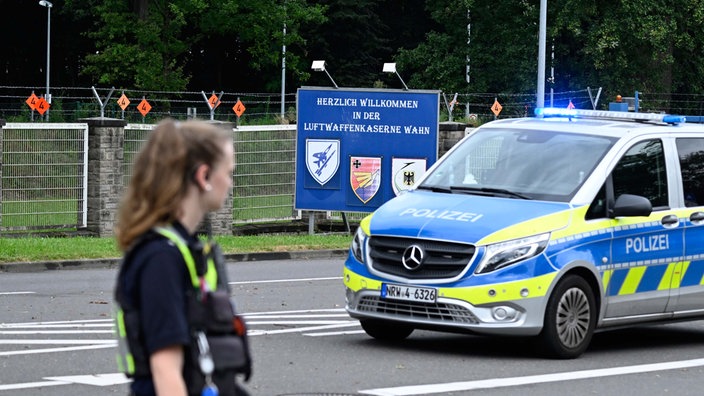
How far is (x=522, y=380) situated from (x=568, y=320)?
3.83ft

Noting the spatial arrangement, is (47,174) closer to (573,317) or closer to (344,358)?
(344,358)

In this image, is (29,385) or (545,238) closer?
(29,385)

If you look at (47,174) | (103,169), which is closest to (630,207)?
(103,169)

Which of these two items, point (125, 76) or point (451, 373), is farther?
point (125, 76)

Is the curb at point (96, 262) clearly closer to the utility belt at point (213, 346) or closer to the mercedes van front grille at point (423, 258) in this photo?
the mercedes van front grille at point (423, 258)

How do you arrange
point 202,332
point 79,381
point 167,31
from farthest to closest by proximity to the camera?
point 167,31 < point 79,381 < point 202,332

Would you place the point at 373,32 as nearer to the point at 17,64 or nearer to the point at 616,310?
the point at 17,64

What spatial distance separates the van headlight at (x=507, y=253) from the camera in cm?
1076

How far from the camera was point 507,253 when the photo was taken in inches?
425

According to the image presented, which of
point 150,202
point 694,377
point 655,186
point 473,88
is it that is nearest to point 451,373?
point 694,377

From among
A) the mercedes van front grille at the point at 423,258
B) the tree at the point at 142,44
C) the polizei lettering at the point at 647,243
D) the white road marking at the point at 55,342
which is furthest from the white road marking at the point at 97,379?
the tree at the point at 142,44

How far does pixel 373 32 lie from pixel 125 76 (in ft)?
75.6

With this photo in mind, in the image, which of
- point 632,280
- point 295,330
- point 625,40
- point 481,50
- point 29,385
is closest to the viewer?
point 29,385

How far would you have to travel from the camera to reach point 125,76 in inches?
2272
